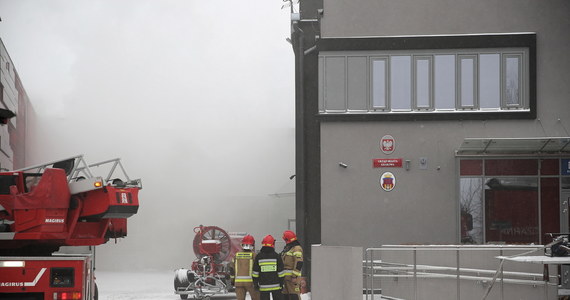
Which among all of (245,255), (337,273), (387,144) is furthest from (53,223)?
(387,144)

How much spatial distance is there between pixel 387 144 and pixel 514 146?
3.28 m

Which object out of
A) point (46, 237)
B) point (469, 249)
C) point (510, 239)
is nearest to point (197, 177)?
point (510, 239)

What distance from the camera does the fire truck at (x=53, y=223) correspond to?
10648mm

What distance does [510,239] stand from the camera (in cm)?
2278

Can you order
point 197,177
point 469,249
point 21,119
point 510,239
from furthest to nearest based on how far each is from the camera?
point 197,177, point 21,119, point 510,239, point 469,249

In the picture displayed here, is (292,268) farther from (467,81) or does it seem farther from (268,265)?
(467,81)

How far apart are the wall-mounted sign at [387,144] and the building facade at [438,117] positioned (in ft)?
0.09

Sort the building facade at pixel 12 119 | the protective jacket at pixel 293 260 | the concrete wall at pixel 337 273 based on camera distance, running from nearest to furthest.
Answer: the concrete wall at pixel 337 273
the protective jacket at pixel 293 260
the building facade at pixel 12 119

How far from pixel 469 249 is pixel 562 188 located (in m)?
8.29

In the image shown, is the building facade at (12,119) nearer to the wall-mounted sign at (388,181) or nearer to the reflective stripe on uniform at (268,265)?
the wall-mounted sign at (388,181)

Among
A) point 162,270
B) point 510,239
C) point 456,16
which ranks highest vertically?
point 456,16

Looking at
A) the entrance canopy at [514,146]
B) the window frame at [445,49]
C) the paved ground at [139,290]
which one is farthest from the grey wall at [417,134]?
the paved ground at [139,290]

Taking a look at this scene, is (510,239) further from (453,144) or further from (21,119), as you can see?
(21,119)

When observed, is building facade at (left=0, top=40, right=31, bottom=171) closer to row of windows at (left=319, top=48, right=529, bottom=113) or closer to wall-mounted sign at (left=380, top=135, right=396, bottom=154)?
row of windows at (left=319, top=48, right=529, bottom=113)
